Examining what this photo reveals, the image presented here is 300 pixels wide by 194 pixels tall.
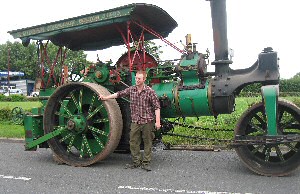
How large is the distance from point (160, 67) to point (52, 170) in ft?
7.61

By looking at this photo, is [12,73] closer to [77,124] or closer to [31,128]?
[31,128]

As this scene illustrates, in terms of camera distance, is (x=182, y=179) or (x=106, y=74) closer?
(x=182, y=179)

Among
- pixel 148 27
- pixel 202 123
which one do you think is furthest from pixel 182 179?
pixel 202 123

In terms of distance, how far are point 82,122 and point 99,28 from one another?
166 centimetres

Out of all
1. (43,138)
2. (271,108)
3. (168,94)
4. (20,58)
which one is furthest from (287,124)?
(20,58)

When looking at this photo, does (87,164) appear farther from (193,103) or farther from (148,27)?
(148,27)

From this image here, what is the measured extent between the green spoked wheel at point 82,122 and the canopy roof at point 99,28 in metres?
0.99

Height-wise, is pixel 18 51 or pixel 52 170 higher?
pixel 18 51

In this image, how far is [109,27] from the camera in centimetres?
Result: 635

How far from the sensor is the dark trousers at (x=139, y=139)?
5.60 m

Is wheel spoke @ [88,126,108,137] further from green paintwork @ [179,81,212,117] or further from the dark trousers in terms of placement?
green paintwork @ [179,81,212,117]

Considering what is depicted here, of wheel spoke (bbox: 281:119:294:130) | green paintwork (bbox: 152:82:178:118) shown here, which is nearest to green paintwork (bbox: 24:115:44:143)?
green paintwork (bbox: 152:82:178:118)

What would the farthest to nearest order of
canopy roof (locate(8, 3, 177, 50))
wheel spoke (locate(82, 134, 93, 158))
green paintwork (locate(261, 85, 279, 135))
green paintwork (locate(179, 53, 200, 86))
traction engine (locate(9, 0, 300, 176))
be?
wheel spoke (locate(82, 134, 93, 158)) < canopy roof (locate(8, 3, 177, 50)) < green paintwork (locate(179, 53, 200, 86)) < traction engine (locate(9, 0, 300, 176)) < green paintwork (locate(261, 85, 279, 135))

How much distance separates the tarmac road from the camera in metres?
4.46
